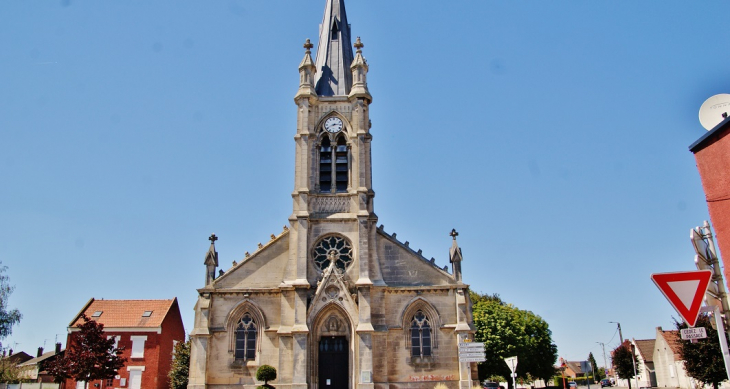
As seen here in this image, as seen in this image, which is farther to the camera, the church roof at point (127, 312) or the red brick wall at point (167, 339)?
the church roof at point (127, 312)

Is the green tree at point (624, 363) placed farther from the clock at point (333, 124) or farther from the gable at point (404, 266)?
the clock at point (333, 124)

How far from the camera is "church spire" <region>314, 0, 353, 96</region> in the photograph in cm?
3578

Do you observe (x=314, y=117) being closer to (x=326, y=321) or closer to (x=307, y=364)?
(x=326, y=321)

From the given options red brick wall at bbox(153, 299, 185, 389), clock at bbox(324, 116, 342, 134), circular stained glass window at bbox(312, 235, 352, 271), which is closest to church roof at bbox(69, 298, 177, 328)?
red brick wall at bbox(153, 299, 185, 389)

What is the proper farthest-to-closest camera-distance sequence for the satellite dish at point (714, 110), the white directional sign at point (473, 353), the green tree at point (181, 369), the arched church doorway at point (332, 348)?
the green tree at point (181, 369)
the arched church doorway at point (332, 348)
the white directional sign at point (473, 353)
the satellite dish at point (714, 110)

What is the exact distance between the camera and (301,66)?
114 ft

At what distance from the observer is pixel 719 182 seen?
891 cm

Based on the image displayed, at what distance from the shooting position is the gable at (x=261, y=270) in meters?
30.8

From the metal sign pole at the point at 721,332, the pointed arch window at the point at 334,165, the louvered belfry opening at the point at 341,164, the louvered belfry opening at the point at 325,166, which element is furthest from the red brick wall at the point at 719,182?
the louvered belfry opening at the point at 325,166

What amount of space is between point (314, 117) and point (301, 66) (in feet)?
10.5

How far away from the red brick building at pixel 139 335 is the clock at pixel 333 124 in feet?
69.1

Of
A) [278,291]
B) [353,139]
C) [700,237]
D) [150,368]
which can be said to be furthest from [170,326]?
[700,237]

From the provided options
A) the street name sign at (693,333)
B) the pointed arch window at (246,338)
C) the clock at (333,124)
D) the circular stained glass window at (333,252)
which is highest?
the clock at (333,124)

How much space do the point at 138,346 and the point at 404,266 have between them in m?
23.2
